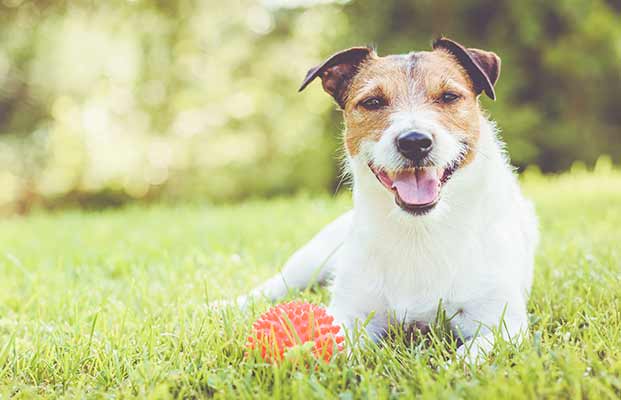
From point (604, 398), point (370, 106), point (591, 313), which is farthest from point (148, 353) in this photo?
point (591, 313)

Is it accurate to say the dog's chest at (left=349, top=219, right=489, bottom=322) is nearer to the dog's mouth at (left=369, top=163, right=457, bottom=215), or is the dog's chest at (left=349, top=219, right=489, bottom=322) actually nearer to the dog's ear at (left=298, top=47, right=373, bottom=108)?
the dog's mouth at (left=369, top=163, right=457, bottom=215)

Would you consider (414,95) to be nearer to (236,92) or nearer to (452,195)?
(452,195)

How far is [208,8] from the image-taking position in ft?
41.8

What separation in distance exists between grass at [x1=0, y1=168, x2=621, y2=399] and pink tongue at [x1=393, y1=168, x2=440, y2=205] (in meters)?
0.67

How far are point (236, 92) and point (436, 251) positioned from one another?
11188mm

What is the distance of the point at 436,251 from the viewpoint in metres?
3.04

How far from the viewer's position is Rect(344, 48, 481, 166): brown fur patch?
309 centimetres

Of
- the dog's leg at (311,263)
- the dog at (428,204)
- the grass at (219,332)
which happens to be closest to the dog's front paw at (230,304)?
the grass at (219,332)

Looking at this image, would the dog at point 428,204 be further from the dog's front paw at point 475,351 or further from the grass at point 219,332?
the grass at point 219,332

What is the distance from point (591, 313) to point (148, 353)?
208 centimetres

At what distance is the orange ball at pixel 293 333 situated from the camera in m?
2.52

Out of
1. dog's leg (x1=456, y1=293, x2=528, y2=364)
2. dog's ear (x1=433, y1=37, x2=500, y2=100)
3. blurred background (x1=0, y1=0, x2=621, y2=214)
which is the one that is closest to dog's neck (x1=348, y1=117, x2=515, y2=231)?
dog's ear (x1=433, y1=37, x2=500, y2=100)

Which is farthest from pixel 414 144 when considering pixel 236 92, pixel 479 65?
pixel 236 92

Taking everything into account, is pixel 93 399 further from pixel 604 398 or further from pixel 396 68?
pixel 396 68
